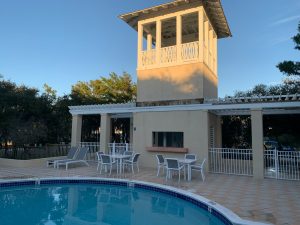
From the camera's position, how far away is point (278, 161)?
12.3 m

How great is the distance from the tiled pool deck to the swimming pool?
65cm

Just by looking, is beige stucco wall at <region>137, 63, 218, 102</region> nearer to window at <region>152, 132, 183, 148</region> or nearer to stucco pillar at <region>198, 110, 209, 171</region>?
stucco pillar at <region>198, 110, 209, 171</region>

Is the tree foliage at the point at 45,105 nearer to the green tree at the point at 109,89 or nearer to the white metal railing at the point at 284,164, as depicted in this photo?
the green tree at the point at 109,89

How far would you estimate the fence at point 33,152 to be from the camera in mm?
17078

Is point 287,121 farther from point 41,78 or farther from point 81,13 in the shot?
point 41,78

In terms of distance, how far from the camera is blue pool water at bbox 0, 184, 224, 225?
7.14 meters

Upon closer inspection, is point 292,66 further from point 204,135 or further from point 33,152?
point 33,152

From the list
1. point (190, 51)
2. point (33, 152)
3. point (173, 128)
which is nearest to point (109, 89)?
point (33, 152)

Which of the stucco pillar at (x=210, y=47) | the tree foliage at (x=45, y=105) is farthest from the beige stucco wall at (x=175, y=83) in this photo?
the tree foliage at (x=45, y=105)

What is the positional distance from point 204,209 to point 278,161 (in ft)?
21.8

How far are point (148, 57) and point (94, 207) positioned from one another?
A: 10369mm

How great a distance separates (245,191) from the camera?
914 centimetres

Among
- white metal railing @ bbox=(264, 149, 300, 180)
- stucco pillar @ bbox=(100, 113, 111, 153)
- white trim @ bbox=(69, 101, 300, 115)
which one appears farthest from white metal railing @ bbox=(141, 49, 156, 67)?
white metal railing @ bbox=(264, 149, 300, 180)

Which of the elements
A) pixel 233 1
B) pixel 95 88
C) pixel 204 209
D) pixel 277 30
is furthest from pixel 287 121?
pixel 95 88
